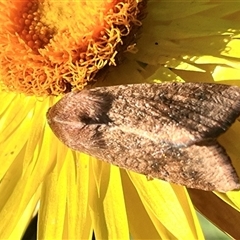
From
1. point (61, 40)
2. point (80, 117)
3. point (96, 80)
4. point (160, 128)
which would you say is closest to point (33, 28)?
point (61, 40)

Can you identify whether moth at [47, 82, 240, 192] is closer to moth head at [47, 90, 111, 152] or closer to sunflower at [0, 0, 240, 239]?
moth head at [47, 90, 111, 152]

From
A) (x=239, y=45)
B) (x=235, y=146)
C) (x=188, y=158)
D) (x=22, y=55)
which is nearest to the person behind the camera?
(x=188, y=158)

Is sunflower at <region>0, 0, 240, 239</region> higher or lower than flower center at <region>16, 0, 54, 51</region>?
lower

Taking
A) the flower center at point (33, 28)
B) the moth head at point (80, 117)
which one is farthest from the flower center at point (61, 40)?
the moth head at point (80, 117)

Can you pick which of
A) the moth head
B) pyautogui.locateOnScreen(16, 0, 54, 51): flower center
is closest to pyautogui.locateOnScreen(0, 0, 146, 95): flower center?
pyautogui.locateOnScreen(16, 0, 54, 51): flower center

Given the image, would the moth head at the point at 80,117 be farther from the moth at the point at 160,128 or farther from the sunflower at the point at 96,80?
the sunflower at the point at 96,80

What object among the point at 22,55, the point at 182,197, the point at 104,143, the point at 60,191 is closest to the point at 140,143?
the point at 104,143

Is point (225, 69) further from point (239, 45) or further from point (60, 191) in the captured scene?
point (60, 191)
